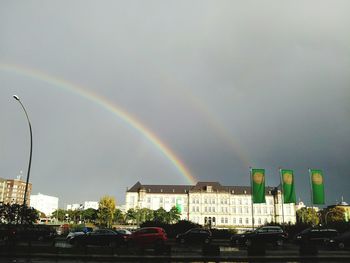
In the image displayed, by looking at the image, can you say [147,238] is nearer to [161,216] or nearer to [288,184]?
[288,184]

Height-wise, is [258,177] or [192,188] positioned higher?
[192,188]

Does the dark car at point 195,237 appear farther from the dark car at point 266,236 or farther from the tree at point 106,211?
the tree at point 106,211

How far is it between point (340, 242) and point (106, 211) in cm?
8993

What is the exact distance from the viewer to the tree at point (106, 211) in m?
109

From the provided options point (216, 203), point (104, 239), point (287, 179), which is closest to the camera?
point (104, 239)

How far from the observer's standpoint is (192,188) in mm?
156375

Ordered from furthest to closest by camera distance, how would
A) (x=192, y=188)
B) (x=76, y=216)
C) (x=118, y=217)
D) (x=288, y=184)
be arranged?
(x=76, y=216)
(x=192, y=188)
(x=118, y=217)
(x=288, y=184)

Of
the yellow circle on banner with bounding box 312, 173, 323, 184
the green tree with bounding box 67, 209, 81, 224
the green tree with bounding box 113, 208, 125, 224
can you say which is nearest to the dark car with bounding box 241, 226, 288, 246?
the yellow circle on banner with bounding box 312, 173, 323, 184

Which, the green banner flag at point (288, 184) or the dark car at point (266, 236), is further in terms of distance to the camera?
the green banner flag at point (288, 184)

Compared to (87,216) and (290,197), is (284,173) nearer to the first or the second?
(290,197)

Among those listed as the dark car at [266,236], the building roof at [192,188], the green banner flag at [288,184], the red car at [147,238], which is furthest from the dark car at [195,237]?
the building roof at [192,188]

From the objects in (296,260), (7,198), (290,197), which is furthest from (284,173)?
(7,198)

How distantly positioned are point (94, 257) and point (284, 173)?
34.7 meters

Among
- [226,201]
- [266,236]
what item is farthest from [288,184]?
[226,201]
